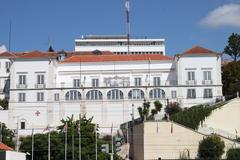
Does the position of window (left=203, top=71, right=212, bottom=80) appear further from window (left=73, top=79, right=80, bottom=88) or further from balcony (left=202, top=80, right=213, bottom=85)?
window (left=73, top=79, right=80, bottom=88)

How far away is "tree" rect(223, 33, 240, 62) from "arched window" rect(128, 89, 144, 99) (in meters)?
23.6

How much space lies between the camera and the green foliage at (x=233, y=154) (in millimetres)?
68562

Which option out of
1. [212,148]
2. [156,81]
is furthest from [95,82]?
[212,148]

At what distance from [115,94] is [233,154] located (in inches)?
1184

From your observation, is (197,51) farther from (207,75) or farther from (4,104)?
(4,104)

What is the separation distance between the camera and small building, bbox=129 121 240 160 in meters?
71.7

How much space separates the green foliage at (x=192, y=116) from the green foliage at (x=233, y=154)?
Answer: 8696mm

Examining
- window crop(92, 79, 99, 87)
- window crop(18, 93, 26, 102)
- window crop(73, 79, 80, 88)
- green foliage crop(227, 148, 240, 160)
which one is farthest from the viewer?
window crop(92, 79, 99, 87)

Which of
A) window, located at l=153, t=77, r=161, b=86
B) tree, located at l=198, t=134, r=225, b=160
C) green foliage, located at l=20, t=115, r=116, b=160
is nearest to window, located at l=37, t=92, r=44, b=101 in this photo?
green foliage, located at l=20, t=115, r=116, b=160

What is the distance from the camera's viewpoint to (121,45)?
472ft

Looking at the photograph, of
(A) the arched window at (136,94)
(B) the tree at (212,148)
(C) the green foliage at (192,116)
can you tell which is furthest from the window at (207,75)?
(B) the tree at (212,148)

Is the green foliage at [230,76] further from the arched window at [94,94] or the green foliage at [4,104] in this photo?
the green foliage at [4,104]

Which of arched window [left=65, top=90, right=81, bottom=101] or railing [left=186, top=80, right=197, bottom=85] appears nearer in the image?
arched window [left=65, top=90, right=81, bottom=101]

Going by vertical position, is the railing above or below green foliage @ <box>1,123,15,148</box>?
above
